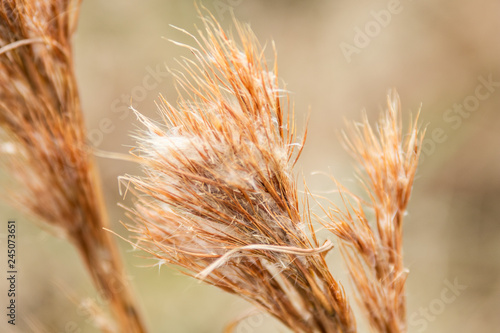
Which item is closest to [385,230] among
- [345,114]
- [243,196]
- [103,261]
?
[243,196]

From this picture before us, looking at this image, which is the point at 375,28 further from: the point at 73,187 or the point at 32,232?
the point at 32,232

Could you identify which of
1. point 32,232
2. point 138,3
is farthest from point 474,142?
point 32,232

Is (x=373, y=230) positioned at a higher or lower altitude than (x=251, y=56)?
lower

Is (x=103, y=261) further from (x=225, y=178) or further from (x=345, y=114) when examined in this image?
(x=345, y=114)

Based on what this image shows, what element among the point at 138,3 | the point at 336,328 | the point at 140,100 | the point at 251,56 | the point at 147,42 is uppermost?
the point at 138,3

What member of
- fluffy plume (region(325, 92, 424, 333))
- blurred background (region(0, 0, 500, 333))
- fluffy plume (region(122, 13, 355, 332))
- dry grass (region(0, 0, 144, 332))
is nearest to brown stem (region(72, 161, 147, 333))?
dry grass (region(0, 0, 144, 332))

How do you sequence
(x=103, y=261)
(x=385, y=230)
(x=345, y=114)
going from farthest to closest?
1. (x=345, y=114)
2. (x=103, y=261)
3. (x=385, y=230)
